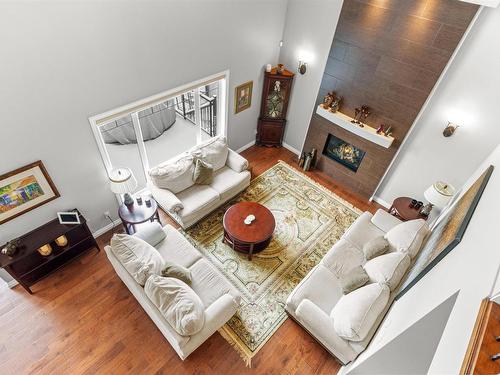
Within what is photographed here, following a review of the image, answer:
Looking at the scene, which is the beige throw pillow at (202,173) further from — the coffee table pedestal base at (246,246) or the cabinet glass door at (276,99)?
the cabinet glass door at (276,99)

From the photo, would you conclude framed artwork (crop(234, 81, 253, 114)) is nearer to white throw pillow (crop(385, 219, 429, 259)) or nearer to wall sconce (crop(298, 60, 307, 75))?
wall sconce (crop(298, 60, 307, 75))

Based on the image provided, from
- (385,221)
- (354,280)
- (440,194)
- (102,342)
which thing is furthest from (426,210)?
(102,342)

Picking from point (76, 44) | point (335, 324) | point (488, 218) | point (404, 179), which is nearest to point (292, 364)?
point (335, 324)

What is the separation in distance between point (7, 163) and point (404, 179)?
5645 millimetres

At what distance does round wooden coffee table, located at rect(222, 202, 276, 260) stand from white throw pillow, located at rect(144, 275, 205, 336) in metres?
1.26

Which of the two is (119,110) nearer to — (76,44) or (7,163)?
(76,44)

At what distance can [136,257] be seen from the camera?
3.21 meters

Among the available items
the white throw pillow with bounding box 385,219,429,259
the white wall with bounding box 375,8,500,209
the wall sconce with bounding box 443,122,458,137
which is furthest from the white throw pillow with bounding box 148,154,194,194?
the wall sconce with bounding box 443,122,458,137

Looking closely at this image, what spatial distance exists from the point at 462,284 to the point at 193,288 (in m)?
2.87

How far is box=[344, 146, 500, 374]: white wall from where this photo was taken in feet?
3.81

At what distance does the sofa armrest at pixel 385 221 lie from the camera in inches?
172

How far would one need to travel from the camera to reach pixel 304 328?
3.67m

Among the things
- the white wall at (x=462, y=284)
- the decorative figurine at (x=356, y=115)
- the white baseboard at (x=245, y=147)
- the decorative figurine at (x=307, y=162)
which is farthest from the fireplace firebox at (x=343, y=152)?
the white wall at (x=462, y=284)

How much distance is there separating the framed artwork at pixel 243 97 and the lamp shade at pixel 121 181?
2.48m
